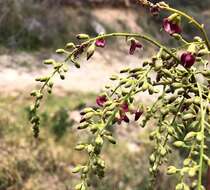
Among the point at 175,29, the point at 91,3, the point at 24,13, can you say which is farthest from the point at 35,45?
the point at 175,29

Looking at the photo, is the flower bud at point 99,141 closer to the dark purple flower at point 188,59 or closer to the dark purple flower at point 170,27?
the dark purple flower at point 188,59

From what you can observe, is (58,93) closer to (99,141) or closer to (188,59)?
(188,59)

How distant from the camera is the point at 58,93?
9.88m

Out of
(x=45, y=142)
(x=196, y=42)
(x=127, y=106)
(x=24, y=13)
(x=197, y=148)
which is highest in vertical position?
(x=24, y=13)

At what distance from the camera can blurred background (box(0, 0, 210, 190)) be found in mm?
7664

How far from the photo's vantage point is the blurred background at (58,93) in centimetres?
766

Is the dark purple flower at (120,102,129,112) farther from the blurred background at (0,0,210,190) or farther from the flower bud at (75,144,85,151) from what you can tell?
the blurred background at (0,0,210,190)

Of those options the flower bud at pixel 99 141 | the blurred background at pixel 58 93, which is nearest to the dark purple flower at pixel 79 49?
the flower bud at pixel 99 141

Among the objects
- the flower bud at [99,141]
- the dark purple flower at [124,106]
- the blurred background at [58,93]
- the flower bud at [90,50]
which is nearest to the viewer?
the flower bud at [99,141]

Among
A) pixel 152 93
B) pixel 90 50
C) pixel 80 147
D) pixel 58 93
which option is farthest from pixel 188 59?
pixel 58 93

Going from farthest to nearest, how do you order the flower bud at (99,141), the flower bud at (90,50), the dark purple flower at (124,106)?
1. the flower bud at (90,50)
2. the dark purple flower at (124,106)
3. the flower bud at (99,141)

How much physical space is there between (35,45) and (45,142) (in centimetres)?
430

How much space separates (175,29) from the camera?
6.97ft

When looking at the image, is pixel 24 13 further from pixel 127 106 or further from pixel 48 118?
pixel 127 106
